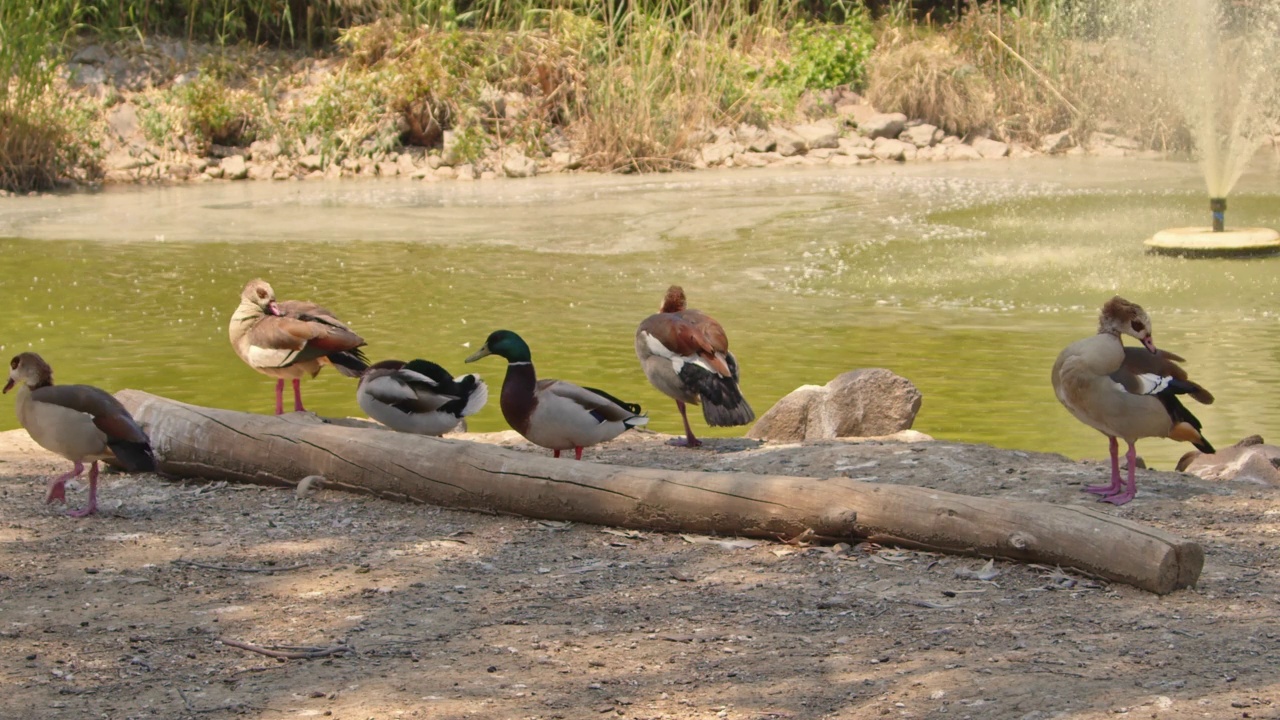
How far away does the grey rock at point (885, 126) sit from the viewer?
20.5 metres

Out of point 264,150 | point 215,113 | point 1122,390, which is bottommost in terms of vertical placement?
point 1122,390

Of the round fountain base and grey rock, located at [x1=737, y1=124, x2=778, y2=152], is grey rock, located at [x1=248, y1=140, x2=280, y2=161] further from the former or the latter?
the round fountain base

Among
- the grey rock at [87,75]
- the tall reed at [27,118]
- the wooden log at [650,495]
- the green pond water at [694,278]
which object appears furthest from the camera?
the grey rock at [87,75]

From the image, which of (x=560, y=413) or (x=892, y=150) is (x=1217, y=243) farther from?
(x=892, y=150)

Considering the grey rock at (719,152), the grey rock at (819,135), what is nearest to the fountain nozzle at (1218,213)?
the grey rock at (719,152)

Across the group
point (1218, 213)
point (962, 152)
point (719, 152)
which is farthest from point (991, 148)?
point (1218, 213)

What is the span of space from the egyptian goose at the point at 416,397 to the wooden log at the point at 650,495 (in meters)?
0.30

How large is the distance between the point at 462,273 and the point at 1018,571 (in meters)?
8.00

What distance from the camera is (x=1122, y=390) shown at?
5684mm

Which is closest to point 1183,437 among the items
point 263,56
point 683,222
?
point 683,222

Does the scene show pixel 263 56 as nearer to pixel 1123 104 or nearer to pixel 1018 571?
pixel 1123 104

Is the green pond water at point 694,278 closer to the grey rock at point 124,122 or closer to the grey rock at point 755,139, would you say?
the grey rock at point 755,139

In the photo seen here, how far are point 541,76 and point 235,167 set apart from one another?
4.14 meters

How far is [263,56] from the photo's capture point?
75.7 ft
